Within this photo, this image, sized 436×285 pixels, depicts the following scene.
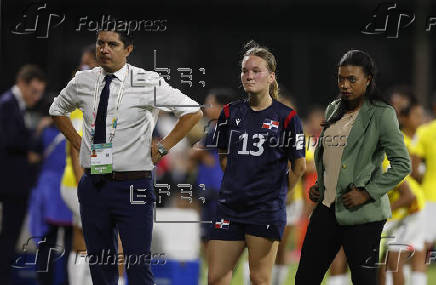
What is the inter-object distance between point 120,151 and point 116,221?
1.55 ft

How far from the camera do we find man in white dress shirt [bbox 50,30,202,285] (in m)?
6.11

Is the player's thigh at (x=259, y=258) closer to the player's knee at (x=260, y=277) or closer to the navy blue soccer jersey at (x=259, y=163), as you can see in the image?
the player's knee at (x=260, y=277)

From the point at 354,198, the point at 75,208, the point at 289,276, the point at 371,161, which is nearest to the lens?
the point at 354,198

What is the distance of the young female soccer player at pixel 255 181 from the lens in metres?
6.23

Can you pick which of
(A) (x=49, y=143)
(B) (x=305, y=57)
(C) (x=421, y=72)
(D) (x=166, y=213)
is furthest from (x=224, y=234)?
(C) (x=421, y=72)

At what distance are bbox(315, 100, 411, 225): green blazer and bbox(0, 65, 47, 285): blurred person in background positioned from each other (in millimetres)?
3548

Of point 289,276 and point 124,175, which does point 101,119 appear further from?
point 289,276

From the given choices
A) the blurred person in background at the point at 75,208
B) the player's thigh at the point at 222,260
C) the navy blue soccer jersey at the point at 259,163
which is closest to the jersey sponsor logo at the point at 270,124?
the navy blue soccer jersey at the point at 259,163

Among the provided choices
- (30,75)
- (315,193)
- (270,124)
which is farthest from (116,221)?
(30,75)

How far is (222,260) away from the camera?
623cm

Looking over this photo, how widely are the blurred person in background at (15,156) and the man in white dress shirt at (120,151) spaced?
2.23 m

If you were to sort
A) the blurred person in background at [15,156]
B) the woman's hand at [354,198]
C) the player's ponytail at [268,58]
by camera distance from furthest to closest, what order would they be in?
1. the blurred person in background at [15,156]
2. the player's ponytail at [268,58]
3. the woman's hand at [354,198]

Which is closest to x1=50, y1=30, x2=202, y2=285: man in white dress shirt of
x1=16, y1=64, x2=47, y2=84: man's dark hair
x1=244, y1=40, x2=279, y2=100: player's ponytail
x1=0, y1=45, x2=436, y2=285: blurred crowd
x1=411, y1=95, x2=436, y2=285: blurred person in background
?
x1=244, y1=40, x2=279, y2=100: player's ponytail

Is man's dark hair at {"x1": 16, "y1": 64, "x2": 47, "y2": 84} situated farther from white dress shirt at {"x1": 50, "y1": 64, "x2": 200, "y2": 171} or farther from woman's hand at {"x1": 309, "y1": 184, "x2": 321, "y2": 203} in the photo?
woman's hand at {"x1": 309, "y1": 184, "x2": 321, "y2": 203}
